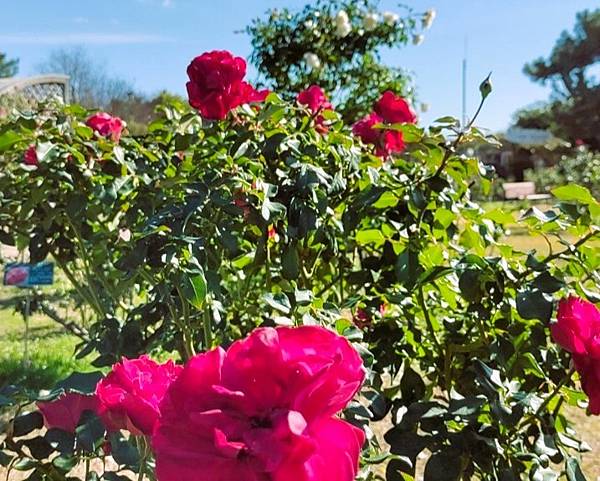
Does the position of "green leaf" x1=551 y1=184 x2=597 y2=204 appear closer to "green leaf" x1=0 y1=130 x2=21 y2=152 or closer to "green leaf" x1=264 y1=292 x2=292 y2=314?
"green leaf" x1=264 y1=292 x2=292 y2=314

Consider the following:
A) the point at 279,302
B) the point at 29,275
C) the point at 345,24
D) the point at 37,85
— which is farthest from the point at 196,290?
the point at 37,85

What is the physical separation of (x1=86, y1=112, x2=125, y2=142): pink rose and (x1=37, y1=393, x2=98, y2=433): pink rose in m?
0.74

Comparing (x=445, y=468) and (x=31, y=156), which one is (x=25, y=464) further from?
(x=31, y=156)

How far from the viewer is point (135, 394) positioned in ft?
1.90

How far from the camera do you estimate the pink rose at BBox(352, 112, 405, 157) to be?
1442mm

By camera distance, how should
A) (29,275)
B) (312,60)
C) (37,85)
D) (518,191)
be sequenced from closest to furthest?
(29,275) → (312,60) → (37,85) → (518,191)

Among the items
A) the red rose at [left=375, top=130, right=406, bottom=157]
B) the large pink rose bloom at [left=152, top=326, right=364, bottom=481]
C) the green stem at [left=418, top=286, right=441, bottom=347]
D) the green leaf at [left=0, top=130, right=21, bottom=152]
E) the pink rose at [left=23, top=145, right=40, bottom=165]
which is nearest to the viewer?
the large pink rose bloom at [left=152, top=326, right=364, bottom=481]

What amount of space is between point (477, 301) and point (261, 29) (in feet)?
21.9

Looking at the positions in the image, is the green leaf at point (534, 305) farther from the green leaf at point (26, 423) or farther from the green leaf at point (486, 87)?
the green leaf at point (26, 423)

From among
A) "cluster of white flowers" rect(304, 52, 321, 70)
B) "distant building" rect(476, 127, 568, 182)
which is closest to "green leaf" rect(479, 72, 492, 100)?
"cluster of white flowers" rect(304, 52, 321, 70)

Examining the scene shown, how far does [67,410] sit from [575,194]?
648mm

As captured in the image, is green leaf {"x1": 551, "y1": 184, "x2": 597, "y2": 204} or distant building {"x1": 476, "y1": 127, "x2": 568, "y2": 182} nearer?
green leaf {"x1": 551, "y1": 184, "x2": 597, "y2": 204}

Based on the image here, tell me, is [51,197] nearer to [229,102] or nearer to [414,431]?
[229,102]

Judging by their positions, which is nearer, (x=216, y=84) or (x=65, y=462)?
(x=65, y=462)
